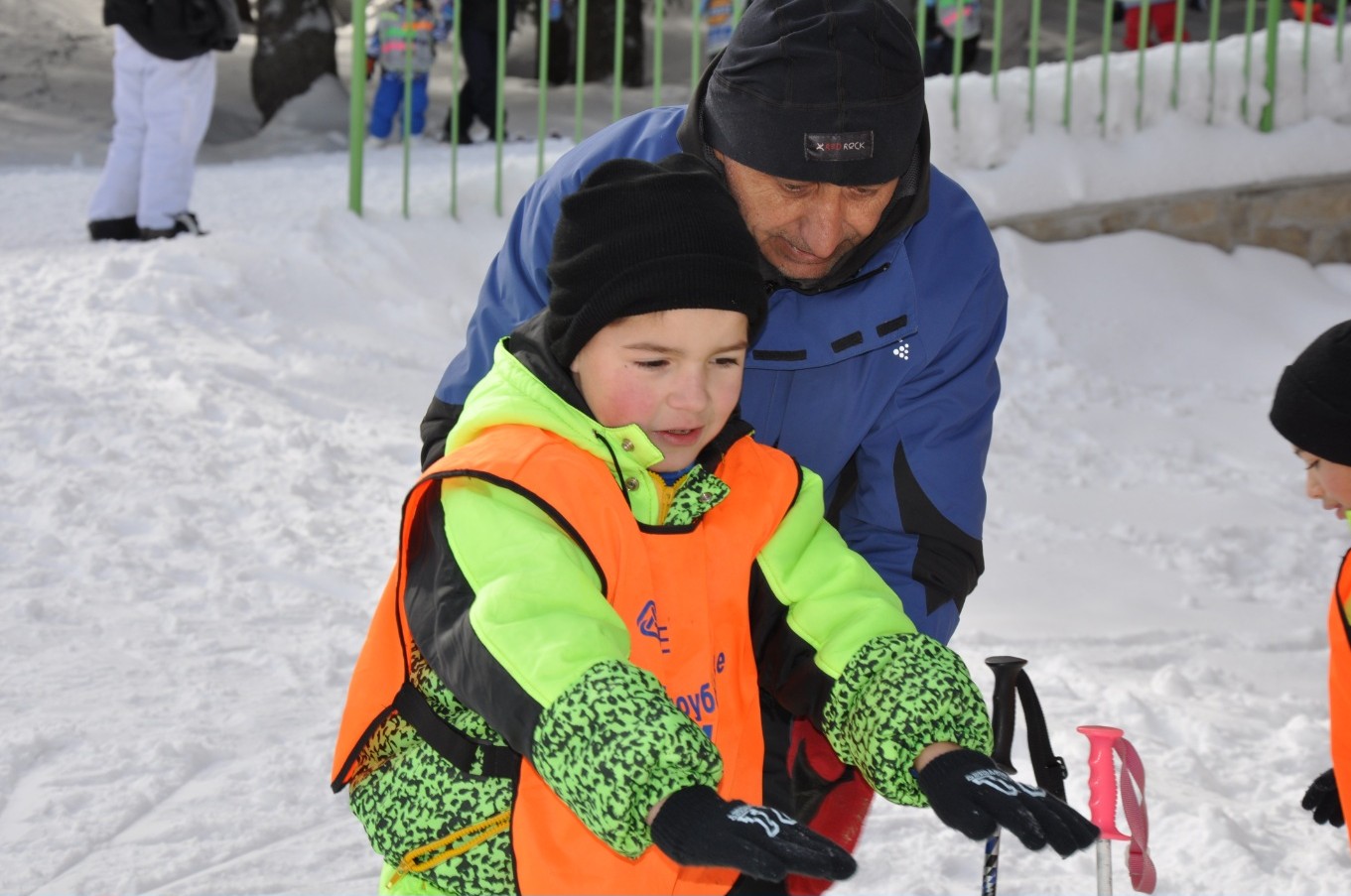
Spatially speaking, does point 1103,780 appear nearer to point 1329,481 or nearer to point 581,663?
point 581,663

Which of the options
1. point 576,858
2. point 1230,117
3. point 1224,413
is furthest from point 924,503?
point 1230,117

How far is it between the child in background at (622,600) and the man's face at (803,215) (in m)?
0.23

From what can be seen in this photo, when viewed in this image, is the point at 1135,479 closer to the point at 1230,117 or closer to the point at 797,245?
the point at 1230,117

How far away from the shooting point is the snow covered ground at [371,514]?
9.34 feet

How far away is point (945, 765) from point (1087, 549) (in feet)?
10.6

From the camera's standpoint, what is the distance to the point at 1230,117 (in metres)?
7.07

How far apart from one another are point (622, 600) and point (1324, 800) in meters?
1.48

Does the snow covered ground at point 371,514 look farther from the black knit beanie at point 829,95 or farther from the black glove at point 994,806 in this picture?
the black knit beanie at point 829,95

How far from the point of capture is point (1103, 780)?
1524 millimetres

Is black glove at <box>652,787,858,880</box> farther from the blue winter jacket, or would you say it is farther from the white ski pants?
the white ski pants

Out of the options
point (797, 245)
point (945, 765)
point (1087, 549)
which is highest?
point (797, 245)

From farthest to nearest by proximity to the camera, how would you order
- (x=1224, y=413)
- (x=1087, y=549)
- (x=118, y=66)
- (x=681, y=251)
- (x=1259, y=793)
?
(x=118, y=66)
(x=1224, y=413)
(x=1087, y=549)
(x=1259, y=793)
(x=681, y=251)

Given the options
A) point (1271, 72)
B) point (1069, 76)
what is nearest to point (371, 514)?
point (1069, 76)

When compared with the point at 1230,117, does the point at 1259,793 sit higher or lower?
lower
